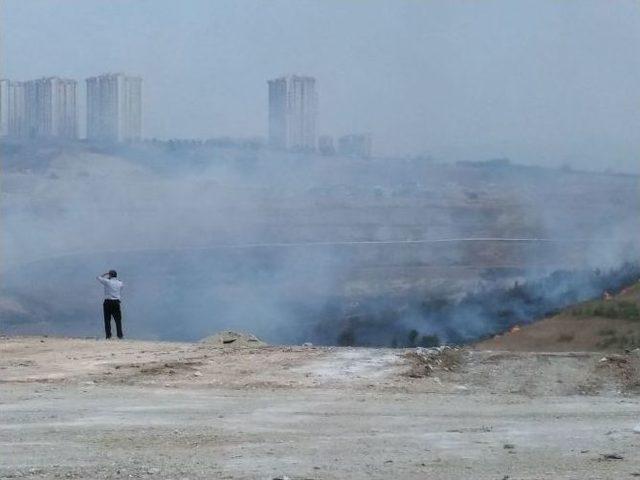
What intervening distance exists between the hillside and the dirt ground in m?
4.46

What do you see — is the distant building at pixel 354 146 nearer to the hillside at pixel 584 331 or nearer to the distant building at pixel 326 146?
the distant building at pixel 326 146

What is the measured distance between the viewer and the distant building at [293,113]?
29125 mm

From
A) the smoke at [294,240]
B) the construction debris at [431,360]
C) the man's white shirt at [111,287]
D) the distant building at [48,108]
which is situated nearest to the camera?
the construction debris at [431,360]

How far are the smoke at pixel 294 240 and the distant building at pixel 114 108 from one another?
64cm

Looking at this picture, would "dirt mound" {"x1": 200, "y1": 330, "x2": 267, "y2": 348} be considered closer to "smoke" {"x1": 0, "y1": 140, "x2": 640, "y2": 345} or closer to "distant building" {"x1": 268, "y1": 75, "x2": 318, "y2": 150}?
"smoke" {"x1": 0, "y1": 140, "x2": 640, "y2": 345}

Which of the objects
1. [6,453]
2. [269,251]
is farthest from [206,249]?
[6,453]

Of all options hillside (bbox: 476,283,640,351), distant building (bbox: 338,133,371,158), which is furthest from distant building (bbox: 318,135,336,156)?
hillside (bbox: 476,283,640,351)

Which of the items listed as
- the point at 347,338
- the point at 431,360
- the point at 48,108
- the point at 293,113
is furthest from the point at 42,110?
the point at 431,360

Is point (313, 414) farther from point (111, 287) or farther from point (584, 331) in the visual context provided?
point (584, 331)

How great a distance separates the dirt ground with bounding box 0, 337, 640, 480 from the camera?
267 inches

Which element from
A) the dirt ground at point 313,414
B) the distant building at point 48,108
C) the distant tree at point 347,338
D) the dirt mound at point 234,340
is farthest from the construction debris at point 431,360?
the distant building at point 48,108

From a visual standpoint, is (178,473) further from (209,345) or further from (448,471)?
(209,345)

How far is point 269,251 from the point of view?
84.9 feet

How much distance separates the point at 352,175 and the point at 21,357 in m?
19.0
